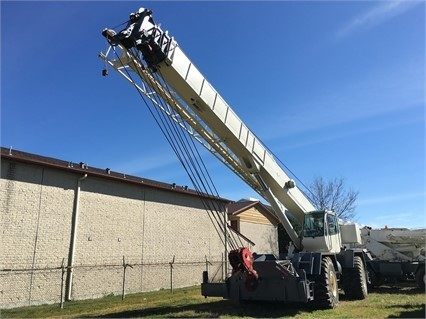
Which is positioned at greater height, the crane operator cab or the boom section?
the boom section

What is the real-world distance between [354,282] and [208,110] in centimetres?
792

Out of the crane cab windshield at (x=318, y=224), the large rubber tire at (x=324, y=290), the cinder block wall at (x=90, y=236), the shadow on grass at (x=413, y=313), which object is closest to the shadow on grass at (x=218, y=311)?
the large rubber tire at (x=324, y=290)

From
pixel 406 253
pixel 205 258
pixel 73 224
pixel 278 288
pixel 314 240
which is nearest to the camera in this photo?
pixel 278 288

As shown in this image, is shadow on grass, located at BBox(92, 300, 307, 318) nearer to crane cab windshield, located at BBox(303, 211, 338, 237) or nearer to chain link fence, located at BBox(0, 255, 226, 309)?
crane cab windshield, located at BBox(303, 211, 338, 237)

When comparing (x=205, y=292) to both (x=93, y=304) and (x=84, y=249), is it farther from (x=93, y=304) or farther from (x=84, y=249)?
(x=84, y=249)

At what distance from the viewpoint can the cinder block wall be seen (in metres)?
14.2

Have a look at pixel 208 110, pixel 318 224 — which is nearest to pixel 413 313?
pixel 318 224

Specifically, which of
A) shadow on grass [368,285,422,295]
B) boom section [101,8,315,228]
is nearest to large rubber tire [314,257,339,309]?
boom section [101,8,315,228]

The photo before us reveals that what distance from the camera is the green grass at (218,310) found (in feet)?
33.6

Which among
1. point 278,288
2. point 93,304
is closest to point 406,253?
point 278,288

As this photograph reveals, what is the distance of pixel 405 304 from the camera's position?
11656 millimetres

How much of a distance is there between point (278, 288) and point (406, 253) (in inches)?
400

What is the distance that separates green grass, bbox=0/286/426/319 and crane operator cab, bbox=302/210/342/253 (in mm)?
1824

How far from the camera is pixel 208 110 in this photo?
10.5 m
